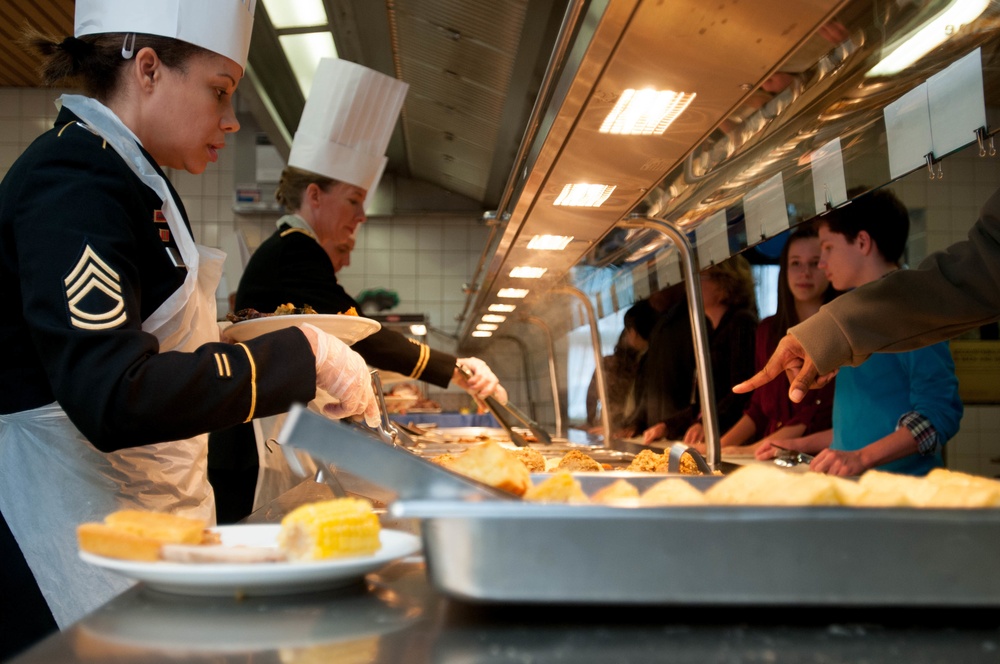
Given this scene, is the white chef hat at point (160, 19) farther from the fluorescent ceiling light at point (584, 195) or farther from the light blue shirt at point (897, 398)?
the light blue shirt at point (897, 398)

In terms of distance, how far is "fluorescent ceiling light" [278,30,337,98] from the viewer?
15.6 feet

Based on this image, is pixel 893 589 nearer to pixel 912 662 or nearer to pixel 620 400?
pixel 912 662

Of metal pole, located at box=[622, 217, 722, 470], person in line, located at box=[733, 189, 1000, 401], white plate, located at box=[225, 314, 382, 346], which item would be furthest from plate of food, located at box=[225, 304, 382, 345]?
person in line, located at box=[733, 189, 1000, 401]

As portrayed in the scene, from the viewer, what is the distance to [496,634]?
612mm

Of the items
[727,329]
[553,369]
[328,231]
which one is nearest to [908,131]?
[328,231]

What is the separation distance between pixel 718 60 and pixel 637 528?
672 mm

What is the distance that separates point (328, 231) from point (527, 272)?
859 millimetres

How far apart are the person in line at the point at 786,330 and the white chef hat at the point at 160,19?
2461mm

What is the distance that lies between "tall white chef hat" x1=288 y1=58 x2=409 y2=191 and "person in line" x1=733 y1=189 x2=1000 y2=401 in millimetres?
2257

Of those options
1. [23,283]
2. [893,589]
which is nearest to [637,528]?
[893,589]

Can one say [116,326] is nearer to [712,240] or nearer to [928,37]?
[928,37]

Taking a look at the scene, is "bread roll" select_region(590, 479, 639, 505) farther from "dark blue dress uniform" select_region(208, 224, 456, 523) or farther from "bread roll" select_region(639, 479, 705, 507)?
"dark blue dress uniform" select_region(208, 224, 456, 523)

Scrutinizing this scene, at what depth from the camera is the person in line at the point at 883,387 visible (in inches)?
89.8

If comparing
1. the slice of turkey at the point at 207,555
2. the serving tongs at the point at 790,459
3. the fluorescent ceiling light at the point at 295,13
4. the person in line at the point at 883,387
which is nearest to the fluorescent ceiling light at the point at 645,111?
the slice of turkey at the point at 207,555
